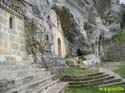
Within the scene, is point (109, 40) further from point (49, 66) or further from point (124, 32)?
point (49, 66)

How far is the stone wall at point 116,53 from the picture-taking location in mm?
24266

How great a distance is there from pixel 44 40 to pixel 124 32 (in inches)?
719

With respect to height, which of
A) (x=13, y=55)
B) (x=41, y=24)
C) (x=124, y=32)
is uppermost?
(x=124, y=32)

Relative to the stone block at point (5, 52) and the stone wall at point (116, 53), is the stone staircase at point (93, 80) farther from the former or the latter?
the stone wall at point (116, 53)

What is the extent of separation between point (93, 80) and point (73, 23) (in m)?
9.17

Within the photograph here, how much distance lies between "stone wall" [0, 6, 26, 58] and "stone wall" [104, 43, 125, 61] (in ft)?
46.4

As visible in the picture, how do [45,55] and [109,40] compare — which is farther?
[109,40]

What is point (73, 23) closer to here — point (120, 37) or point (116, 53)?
point (116, 53)

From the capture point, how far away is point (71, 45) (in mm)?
21141

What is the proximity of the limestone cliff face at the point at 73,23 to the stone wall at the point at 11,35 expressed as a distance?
0.70 metres

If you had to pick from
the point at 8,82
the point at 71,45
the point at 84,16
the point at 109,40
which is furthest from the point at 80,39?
the point at 8,82

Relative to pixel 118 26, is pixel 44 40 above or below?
below

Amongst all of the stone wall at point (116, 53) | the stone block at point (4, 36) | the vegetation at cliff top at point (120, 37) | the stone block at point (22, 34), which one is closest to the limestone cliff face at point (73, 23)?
the stone block at point (22, 34)

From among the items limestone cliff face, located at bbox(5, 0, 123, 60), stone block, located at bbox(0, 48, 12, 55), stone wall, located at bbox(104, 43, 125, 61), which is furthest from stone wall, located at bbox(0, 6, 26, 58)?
stone wall, located at bbox(104, 43, 125, 61)
